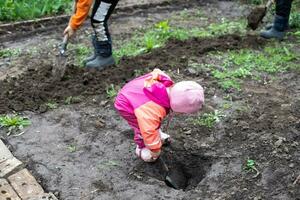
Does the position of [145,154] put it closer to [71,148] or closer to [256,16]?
[71,148]

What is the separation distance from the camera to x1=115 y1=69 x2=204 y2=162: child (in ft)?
12.7

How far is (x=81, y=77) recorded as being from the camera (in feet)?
19.4

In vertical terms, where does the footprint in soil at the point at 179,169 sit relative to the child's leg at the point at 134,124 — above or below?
below

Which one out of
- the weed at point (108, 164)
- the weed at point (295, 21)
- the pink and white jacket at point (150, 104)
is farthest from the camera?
the weed at point (295, 21)

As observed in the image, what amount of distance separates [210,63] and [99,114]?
1.68 meters

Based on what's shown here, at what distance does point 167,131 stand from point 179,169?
20.9 inches

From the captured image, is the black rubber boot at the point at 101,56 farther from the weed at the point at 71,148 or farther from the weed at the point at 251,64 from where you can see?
the weed at the point at 71,148

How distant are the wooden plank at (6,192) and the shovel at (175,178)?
118 cm

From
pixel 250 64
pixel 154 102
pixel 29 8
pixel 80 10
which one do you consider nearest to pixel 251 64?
pixel 250 64

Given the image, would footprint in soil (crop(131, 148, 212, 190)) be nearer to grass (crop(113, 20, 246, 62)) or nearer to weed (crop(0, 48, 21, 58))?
grass (crop(113, 20, 246, 62))

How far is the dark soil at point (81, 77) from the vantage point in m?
5.46

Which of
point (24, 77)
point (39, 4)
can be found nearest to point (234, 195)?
point (24, 77)

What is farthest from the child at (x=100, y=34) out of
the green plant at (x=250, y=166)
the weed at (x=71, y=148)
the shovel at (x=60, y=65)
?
the green plant at (x=250, y=166)

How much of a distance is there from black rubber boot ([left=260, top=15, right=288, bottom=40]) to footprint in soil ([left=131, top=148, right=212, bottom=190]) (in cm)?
297
